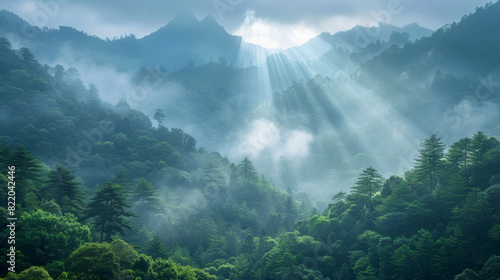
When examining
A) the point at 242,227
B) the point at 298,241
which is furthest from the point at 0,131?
the point at 298,241

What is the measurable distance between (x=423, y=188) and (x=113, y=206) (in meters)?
56.5

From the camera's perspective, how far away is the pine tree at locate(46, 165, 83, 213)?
6244 centimetres

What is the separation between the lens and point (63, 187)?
6344 cm

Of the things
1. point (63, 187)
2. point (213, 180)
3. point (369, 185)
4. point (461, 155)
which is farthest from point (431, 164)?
point (213, 180)

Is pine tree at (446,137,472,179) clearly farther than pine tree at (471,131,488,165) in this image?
Yes

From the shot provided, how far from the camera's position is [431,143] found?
2901 inches

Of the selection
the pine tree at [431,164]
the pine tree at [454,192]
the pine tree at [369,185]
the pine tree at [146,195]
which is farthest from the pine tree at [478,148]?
the pine tree at [146,195]

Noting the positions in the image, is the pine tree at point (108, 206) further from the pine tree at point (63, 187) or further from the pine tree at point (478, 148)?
the pine tree at point (478, 148)

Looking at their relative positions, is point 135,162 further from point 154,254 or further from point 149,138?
point 154,254

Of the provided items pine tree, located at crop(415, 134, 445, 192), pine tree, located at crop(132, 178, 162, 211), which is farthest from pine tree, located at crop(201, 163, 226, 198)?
pine tree, located at crop(415, 134, 445, 192)

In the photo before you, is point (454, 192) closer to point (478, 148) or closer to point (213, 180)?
point (478, 148)

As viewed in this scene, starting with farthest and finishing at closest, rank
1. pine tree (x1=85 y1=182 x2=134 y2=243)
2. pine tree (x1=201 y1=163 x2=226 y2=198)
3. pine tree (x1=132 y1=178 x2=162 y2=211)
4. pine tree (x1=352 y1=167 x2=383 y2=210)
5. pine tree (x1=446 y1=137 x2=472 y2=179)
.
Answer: pine tree (x1=201 y1=163 x2=226 y2=198) < pine tree (x1=132 y1=178 x2=162 y2=211) < pine tree (x1=352 y1=167 x2=383 y2=210) < pine tree (x1=446 y1=137 x2=472 y2=179) < pine tree (x1=85 y1=182 x2=134 y2=243)

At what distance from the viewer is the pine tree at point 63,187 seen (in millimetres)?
62438

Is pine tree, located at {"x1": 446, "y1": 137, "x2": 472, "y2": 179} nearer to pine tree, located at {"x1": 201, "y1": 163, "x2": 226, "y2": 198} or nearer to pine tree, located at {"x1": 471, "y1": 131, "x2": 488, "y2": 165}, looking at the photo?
pine tree, located at {"x1": 471, "y1": 131, "x2": 488, "y2": 165}
